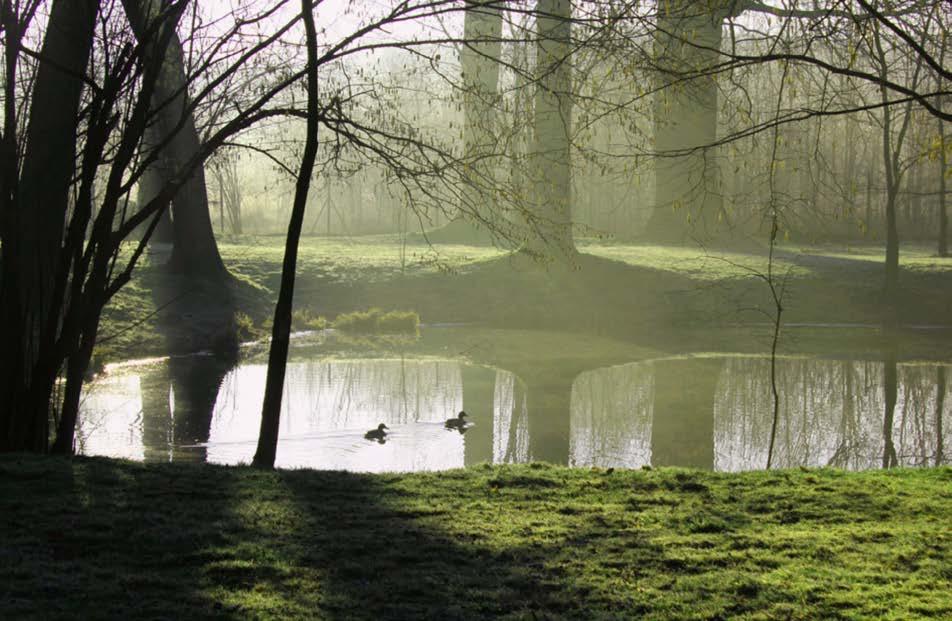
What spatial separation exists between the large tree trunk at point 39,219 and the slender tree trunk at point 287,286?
1.53m

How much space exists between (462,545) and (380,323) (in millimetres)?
14878

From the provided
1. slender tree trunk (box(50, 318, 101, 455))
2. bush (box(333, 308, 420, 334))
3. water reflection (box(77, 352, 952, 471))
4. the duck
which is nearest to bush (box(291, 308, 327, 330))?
bush (box(333, 308, 420, 334))

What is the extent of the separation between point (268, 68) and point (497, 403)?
5.21 meters

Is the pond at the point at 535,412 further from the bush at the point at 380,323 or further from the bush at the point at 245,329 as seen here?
the bush at the point at 380,323

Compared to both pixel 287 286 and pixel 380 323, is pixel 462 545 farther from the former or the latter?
pixel 380 323

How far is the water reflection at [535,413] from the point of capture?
9703 mm

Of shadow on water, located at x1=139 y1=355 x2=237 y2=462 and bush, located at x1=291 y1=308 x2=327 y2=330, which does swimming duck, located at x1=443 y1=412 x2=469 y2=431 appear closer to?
shadow on water, located at x1=139 y1=355 x2=237 y2=462

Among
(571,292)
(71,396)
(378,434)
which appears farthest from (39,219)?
(571,292)

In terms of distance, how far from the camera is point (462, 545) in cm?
498

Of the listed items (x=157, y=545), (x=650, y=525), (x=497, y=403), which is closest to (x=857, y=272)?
(x=497, y=403)

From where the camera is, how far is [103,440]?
9.81 m

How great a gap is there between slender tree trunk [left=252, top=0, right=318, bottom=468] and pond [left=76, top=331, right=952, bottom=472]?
478 mm

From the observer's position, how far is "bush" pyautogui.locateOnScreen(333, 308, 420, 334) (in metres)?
19.6

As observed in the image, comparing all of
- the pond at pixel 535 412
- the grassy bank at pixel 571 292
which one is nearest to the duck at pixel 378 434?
the pond at pixel 535 412
